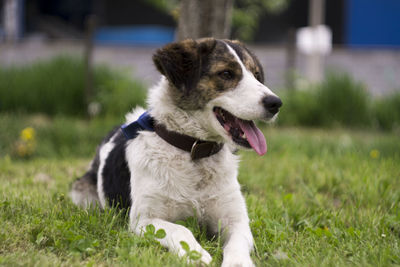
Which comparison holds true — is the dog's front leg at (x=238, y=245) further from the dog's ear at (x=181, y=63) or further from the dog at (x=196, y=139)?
the dog's ear at (x=181, y=63)

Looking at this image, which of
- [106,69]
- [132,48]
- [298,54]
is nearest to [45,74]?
[106,69]

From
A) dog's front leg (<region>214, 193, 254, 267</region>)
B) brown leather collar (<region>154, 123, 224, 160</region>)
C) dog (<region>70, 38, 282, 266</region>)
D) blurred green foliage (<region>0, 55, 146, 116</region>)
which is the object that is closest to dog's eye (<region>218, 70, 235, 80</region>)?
dog (<region>70, 38, 282, 266</region>)

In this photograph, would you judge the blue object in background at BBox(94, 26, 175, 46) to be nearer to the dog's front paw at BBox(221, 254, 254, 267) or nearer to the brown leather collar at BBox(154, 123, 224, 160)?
the brown leather collar at BBox(154, 123, 224, 160)

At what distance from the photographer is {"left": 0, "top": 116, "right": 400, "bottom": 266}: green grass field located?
254 cm

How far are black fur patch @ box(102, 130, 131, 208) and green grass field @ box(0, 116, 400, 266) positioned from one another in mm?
155

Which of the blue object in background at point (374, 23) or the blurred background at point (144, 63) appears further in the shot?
the blue object in background at point (374, 23)

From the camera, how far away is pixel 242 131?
3014mm

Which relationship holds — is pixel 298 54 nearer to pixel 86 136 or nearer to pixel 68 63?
pixel 68 63

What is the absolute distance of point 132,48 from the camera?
43.8 ft

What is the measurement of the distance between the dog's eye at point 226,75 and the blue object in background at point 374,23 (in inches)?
549

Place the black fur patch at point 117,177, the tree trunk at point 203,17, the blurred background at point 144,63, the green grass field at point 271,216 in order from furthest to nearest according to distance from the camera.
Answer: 1. the blurred background at point 144,63
2. the tree trunk at point 203,17
3. the black fur patch at point 117,177
4. the green grass field at point 271,216

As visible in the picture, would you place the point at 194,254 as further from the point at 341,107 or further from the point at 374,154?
the point at 341,107

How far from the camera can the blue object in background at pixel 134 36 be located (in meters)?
16.4

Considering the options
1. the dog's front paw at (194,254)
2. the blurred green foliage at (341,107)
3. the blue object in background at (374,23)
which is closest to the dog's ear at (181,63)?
the dog's front paw at (194,254)
